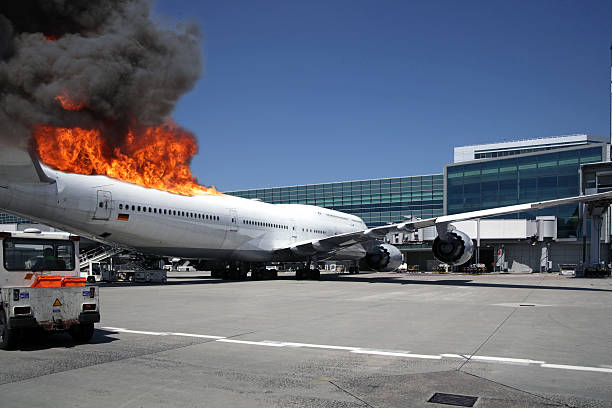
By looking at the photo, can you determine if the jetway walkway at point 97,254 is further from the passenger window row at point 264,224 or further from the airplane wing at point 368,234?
the airplane wing at point 368,234

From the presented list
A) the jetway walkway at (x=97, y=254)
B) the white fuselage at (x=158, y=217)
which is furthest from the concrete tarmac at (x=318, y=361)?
the jetway walkway at (x=97, y=254)

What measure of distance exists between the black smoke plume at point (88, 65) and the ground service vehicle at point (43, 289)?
6.92 ft

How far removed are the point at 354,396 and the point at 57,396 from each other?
3.47 meters

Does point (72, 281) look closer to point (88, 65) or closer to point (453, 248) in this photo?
point (88, 65)

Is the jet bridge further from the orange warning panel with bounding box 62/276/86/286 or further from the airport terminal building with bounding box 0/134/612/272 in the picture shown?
the orange warning panel with bounding box 62/276/86/286

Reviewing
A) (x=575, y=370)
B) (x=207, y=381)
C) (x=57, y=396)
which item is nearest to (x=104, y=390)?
(x=57, y=396)

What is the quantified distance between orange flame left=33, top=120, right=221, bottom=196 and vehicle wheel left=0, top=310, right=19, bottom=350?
5700 millimetres

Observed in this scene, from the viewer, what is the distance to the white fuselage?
20.9 metres

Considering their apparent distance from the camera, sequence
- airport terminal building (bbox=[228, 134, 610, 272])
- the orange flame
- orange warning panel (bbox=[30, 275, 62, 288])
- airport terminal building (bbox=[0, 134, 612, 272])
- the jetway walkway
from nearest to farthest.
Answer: orange warning panel (bbox=[30, 275, 62, 288]) → the orange flame → the jetway walkway → airport terminal building (bbox=[0, 134, 612, 272]) → airport terminal building (bbox=[228, 134, 610, 272])

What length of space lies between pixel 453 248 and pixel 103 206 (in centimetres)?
1851

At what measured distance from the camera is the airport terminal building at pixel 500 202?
6044 cm

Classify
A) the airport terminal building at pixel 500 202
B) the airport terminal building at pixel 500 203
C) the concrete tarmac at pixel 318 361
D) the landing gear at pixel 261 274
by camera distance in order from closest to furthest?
the concrete tarmac at pixel 318 361 < the landing gear at pixel 261 274 < the airport terminal building at pixel 500 203 < the airport terminal building at pixel 500 202

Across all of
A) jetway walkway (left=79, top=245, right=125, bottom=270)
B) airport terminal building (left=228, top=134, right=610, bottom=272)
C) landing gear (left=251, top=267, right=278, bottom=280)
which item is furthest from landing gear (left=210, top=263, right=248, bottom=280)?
airport terminal building (left=228, top=134, right=610, bottom=272)

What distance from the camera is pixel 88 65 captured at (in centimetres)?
1041
